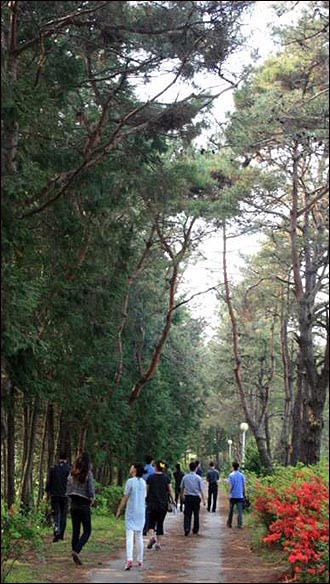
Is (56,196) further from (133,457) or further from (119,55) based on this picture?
(133,457)

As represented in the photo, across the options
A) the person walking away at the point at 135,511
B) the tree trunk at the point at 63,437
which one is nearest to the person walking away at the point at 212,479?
the tree trunk at the point at 63,437

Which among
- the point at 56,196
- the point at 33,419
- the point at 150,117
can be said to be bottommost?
the point at 33,419

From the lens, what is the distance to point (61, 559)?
13.4 metres

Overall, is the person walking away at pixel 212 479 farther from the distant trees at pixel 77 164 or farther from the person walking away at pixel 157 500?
the person walking away at pixel 157 500

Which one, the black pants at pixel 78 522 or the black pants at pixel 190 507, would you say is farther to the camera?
the black pants at pixel 190 507

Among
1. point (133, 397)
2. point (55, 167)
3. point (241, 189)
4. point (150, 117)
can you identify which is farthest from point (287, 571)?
point (133, 397)

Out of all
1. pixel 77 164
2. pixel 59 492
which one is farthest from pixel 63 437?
pixel 77 164

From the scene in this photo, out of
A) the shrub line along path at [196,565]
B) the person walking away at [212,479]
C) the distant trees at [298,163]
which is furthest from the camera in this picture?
the person walking away at [212,479]

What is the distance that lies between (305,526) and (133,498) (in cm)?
326

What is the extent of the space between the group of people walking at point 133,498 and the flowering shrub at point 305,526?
211 centimetres

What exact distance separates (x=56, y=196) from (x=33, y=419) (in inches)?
303

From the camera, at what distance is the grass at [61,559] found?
36.9ft

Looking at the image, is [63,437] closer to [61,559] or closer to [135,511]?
[61,559]

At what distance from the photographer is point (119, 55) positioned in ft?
55.2
